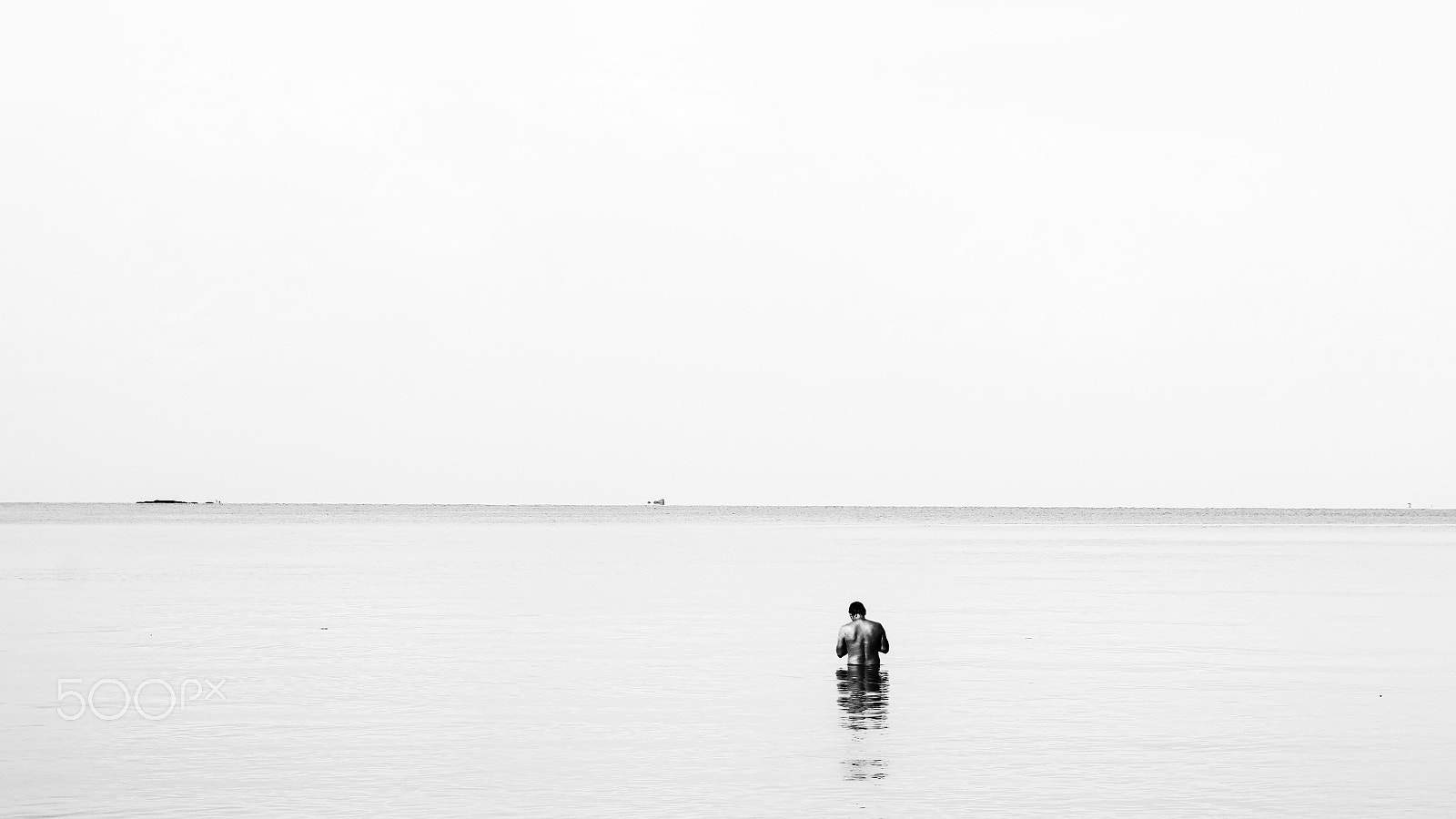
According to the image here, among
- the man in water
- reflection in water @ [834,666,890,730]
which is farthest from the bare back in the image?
reflection in water @ [834,666,890,730]

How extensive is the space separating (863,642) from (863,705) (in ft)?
13.0

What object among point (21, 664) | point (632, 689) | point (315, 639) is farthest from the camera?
point (315, 639)

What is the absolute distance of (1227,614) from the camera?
4797 cm

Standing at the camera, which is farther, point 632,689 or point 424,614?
point 424,614

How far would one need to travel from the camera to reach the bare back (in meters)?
30.9

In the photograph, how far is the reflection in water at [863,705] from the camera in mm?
20922

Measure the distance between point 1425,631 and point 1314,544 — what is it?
87.0m

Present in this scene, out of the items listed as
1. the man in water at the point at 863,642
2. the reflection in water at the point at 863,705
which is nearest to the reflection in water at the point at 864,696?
the reflection in water at the point at 863,705

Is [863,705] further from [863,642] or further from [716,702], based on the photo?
[863,642]

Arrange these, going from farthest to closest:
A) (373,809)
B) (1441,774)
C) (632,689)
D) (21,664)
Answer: (21,664) < (632,689) < (1441,774) < (373,809)

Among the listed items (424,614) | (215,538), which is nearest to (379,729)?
(424,614)

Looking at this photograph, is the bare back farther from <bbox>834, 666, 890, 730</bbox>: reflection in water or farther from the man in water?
<bbox>834, 666, 890, 730</bbox>: reflection in water

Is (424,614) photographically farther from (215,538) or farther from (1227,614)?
(215,538)

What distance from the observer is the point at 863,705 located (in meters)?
27.2
